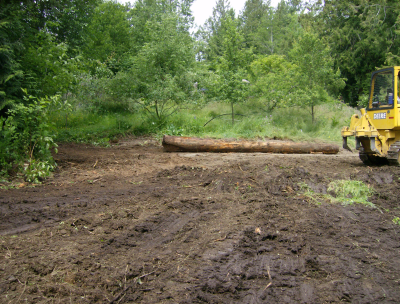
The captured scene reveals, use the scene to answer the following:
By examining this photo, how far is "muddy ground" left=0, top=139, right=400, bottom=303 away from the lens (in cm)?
296

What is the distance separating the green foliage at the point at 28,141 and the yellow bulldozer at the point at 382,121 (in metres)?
7.53

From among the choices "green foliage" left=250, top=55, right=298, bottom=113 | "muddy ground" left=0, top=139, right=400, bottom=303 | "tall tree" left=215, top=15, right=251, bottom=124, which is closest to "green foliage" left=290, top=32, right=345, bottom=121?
"green foliage" left=250, top=55, right=298, bottom=113

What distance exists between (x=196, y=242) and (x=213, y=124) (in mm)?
11562

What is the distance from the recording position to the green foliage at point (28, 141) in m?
6.60

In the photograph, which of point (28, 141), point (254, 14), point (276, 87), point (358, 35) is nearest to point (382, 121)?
point (276, 87)

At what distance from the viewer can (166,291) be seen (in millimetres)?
2936

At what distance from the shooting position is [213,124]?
15172 mm

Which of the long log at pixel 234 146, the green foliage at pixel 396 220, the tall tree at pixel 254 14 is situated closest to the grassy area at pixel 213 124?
the long log at pixel 234 146

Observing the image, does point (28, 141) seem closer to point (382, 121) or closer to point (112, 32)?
point (382, 121)

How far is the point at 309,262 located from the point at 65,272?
2.59 metres

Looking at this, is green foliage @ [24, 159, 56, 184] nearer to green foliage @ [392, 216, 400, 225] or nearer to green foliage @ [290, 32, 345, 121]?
green foliage @ [392, 216, 400, 225]

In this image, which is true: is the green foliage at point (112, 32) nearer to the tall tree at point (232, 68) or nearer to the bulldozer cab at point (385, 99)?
the tall tree at point (232, 68)

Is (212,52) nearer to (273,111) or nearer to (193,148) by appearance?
(273,111)

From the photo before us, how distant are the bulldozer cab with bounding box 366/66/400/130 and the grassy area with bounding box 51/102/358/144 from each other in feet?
17.3
